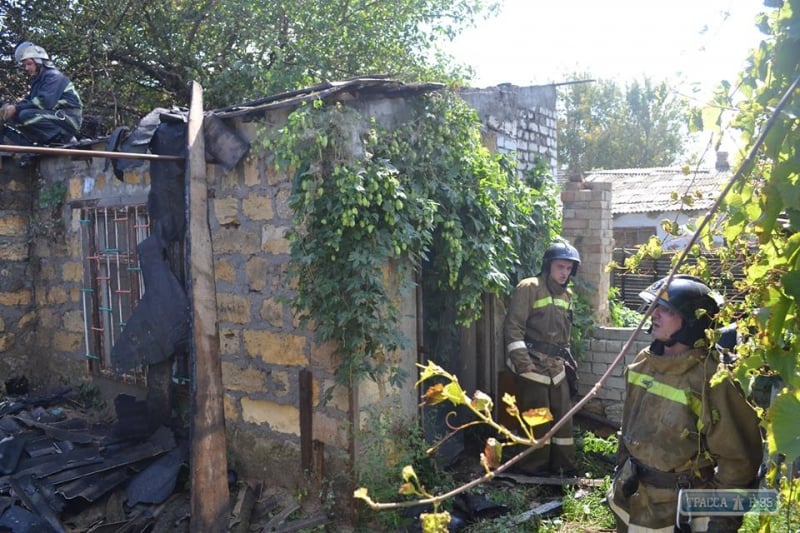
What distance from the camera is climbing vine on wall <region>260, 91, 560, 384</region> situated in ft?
14.4

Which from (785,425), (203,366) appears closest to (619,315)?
(203,366)

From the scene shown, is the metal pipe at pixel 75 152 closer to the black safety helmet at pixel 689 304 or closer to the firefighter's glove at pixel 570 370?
the black safety helmet at pixel 689 304

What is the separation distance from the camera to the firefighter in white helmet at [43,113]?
6.70m

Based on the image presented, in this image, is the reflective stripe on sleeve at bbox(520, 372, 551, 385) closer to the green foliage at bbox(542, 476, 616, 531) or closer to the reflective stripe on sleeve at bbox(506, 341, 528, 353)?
the reflective stripe on sleeve at bbox(506, 341, 528, 353)

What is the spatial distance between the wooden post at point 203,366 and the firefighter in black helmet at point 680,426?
8.92 ft

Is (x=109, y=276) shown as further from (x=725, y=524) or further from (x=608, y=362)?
(x=725, y=524)

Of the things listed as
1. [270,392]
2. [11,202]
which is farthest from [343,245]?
[11,202]

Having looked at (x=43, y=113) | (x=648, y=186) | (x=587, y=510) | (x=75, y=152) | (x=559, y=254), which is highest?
(x=43, y=113)

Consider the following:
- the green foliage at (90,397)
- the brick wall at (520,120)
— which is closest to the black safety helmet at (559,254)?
the brick wall at (520,120)

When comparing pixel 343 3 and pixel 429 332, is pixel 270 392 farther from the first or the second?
pixel 343 3

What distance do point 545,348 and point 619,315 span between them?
1.77 meters

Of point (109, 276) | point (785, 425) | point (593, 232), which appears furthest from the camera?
point (593, 232)

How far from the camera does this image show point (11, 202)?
285 inches

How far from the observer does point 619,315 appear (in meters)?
7.26
